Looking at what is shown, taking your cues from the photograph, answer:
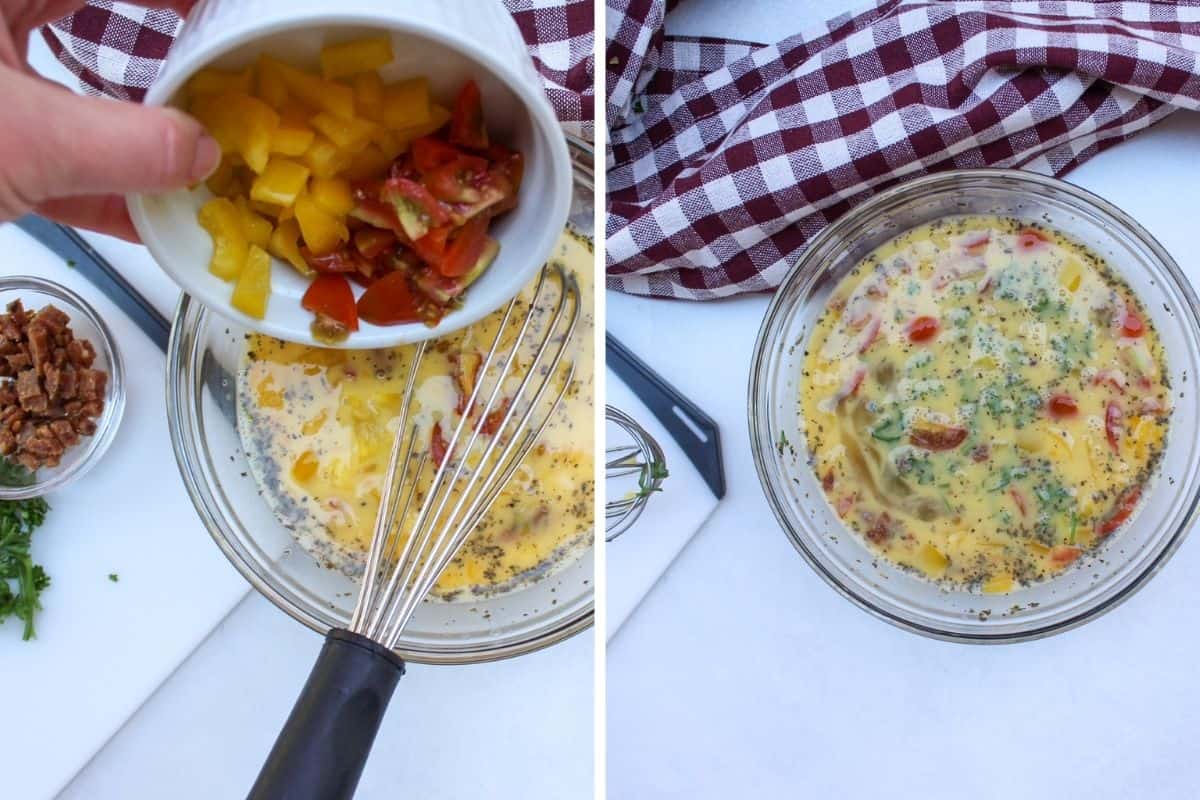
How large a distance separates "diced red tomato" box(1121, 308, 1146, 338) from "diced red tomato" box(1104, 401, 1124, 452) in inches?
→ 3.1

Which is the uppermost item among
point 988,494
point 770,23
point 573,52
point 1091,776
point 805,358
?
point 770,23

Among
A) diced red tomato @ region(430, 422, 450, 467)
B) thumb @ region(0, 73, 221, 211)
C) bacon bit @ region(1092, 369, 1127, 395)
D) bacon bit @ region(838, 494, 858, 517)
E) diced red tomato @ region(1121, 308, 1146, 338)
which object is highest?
diced red tomato @ region(1121, 308, 1146, 338)

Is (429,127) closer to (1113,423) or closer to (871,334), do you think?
(871,334)

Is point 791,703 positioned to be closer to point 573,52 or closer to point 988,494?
point 988,494

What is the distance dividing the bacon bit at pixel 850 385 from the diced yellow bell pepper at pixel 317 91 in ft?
2.03

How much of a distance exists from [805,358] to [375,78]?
59 centimetres

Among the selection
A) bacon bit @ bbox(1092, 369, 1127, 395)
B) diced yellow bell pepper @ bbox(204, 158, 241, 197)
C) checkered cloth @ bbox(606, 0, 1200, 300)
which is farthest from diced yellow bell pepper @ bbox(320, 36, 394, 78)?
bacon bit @ bbox(1092, 369, 1127, 395)

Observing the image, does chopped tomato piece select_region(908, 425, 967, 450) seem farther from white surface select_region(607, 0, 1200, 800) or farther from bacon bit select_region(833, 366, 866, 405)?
white surface select_region(607, 0, 1200, 800)

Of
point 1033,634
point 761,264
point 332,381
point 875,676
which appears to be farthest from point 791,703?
point 332,381

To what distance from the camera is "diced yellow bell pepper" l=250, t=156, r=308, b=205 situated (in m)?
0.75

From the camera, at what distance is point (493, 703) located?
115 centimetres

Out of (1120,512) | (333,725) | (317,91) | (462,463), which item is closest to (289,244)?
(317,91)

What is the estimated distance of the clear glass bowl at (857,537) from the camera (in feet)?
3.56

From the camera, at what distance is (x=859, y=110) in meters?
1.08
